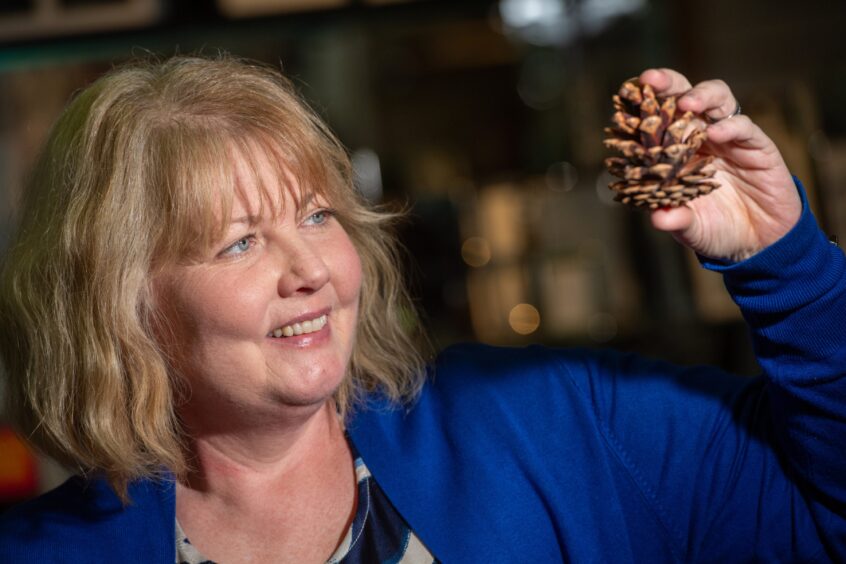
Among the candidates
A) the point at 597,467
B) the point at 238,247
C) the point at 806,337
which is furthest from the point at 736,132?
the point at 238,247

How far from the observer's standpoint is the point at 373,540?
132 cm

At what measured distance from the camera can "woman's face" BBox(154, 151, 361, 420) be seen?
4.04 feet

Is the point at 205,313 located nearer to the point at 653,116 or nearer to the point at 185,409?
the point at 185,409

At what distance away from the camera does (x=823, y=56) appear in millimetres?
2953

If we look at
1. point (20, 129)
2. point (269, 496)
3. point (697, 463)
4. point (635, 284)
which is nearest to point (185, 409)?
point (269, 496)

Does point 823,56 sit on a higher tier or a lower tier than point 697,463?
higher

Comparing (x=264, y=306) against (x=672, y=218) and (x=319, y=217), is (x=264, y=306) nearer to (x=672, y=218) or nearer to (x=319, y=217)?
(x=319, y=217)

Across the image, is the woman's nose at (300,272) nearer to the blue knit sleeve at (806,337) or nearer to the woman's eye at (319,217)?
the woman's eye at (319,217)

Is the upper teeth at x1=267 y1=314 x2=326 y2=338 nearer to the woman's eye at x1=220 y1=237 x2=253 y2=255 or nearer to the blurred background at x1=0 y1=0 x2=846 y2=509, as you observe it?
the woman's eye at x1=220 y1=237 x2=253 y2=255

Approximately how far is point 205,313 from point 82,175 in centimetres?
27

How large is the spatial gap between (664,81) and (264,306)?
546 millimetres

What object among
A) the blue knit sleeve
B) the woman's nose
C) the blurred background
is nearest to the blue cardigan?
the blue knit sleeve

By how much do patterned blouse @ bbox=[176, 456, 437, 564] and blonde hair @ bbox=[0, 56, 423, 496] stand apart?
0.13m

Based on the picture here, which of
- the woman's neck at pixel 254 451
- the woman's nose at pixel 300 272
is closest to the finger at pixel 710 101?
the woman's nose at pixel 300 272
